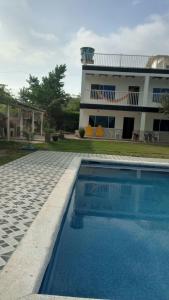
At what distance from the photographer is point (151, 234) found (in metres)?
5.69

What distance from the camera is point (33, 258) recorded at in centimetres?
349

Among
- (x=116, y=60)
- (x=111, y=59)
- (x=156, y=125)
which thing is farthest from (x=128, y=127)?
(x=111, y=59)

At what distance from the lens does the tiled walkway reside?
13.7 ft

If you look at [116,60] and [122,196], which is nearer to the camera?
[122,196]

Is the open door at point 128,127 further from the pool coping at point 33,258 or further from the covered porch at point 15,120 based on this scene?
the pool coping at point 33,258

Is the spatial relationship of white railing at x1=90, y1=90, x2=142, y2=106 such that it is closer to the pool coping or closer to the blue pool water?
the blue pool water

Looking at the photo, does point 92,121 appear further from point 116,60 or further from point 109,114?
point 116,60

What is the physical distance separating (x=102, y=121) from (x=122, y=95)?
111 inches

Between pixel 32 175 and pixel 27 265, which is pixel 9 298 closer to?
pixel 27 265

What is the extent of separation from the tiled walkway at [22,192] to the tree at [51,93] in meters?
19.9

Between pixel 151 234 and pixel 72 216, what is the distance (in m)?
1.73

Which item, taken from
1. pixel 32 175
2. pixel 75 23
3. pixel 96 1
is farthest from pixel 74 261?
pixel 75 23

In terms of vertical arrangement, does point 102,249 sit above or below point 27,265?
below

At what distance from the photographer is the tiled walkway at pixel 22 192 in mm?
4172
